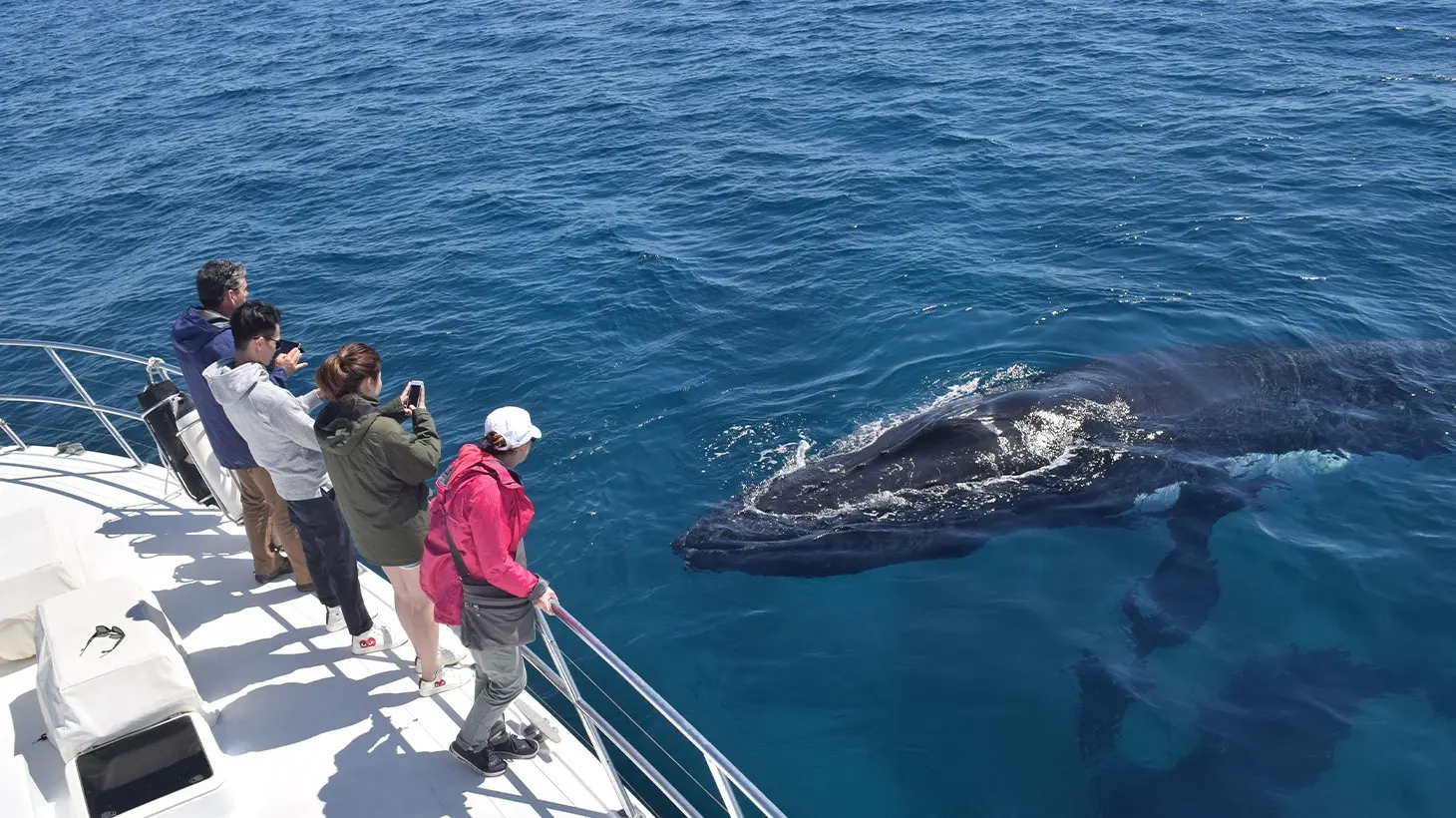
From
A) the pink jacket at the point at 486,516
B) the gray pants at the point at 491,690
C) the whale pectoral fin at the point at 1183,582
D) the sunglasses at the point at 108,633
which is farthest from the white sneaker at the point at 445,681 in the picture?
the whale pectoral fin at the point at 1183,582

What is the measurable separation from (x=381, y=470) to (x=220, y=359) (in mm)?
2333

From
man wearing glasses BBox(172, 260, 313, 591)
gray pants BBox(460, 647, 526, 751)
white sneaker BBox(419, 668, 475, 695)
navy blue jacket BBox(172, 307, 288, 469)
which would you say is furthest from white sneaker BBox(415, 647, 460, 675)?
navy blue jacket BBox(172, 307, 288, 469)

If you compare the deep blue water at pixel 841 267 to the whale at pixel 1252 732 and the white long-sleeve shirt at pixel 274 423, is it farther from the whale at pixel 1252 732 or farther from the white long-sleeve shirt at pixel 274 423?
the white long-sleeve shirt at pixel 274 423

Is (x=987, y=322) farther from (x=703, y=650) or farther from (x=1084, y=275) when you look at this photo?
(x=703, y=650)

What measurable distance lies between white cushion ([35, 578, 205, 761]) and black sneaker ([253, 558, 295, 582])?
206 cm

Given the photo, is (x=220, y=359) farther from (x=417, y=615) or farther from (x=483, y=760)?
(x=483, y=760)

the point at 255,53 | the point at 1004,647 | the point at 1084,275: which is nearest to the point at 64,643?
the point at 1004,647

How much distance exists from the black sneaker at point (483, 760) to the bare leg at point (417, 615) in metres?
0.92

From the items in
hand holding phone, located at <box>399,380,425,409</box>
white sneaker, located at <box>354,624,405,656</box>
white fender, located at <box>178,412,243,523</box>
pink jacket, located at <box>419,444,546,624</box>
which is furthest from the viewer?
white fender, located at <box>178,412,243,523</box>

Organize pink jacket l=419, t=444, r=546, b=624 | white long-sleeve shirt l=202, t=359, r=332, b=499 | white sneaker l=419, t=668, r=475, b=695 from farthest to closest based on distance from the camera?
white sneaker l=419, t=668, r=475, b=695, white long-sleeve shirt l=202, t=359, r=332, b=499, pink jacket l=419, t=444, r=546, b=624

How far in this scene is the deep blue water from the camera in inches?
431

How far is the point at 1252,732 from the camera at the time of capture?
10.1 m

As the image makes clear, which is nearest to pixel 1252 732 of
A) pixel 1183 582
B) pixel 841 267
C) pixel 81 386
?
pixel 1183 582

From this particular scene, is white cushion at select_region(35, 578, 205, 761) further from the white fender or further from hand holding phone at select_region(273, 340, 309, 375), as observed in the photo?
the white fender
